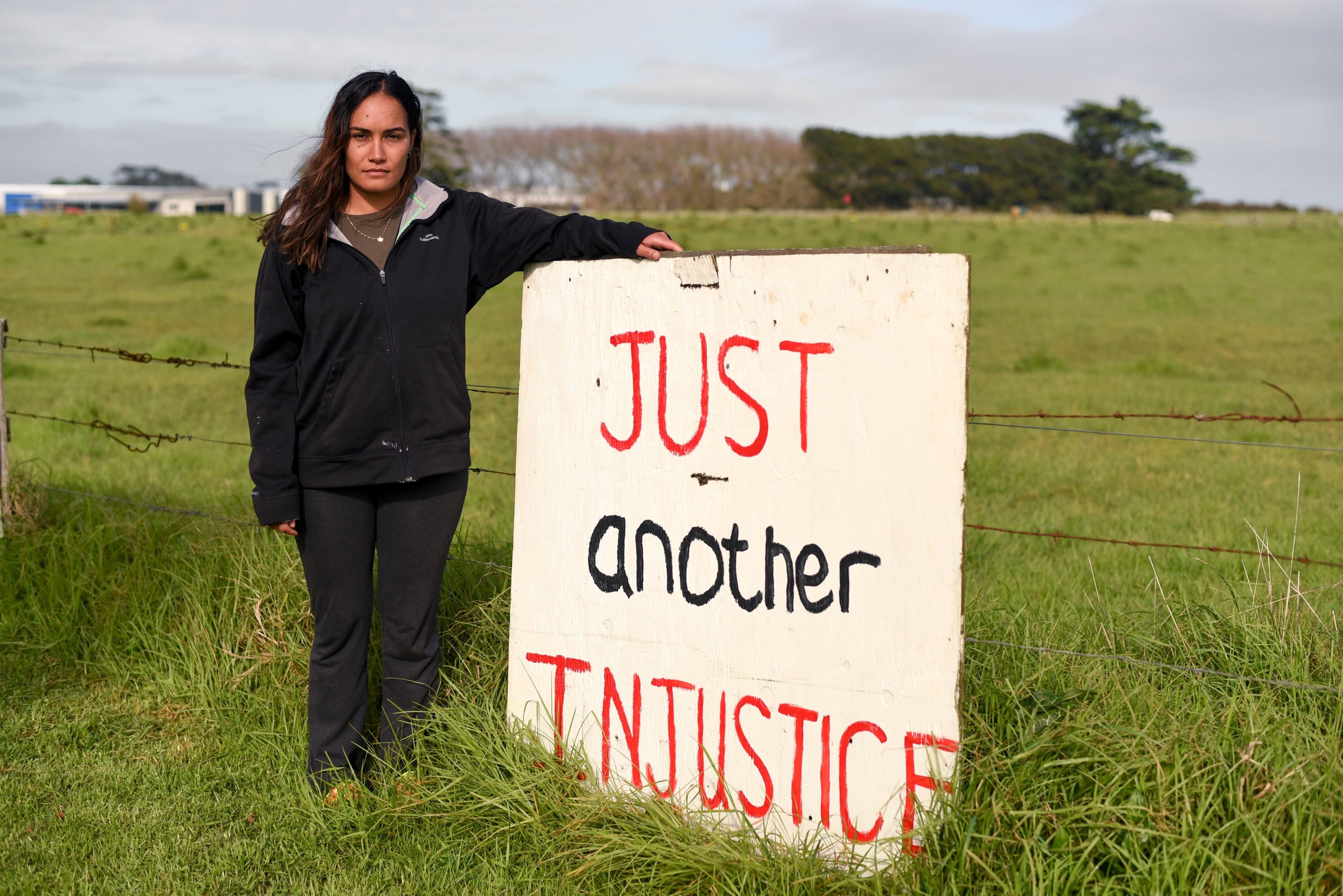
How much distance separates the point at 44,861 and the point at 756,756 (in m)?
1.94

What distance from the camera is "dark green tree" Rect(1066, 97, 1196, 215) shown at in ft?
252

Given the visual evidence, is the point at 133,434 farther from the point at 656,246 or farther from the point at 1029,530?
the point at 1029,530

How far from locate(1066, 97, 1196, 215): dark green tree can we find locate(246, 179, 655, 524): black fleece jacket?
8159 cm

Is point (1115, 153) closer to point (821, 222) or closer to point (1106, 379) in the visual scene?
point (821, 222)

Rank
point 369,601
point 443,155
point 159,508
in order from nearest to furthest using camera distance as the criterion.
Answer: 1. point 369,601
2. point 159,508
3. point 443,155

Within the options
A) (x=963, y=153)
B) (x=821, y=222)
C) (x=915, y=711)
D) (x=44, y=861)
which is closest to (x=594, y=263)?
(x=915, y=711)

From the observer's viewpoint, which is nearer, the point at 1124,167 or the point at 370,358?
the point at 370,358

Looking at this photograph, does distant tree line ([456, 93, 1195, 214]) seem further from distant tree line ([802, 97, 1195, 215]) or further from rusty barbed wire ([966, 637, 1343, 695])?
rusty barbed wire ([966, 637, 1343, 695])

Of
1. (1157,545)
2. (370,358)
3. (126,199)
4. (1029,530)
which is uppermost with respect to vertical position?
(126,199)

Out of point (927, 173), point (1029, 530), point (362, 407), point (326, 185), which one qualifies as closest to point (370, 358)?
point (362, 407)

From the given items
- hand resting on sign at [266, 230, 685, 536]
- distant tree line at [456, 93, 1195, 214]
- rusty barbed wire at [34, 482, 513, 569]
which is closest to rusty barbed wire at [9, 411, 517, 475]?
rusty barbed wire at [34, 482, 513, 569]

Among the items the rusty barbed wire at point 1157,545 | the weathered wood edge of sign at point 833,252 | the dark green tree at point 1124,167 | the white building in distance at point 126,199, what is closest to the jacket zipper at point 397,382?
the weathered wood edge of sign at point 833,252

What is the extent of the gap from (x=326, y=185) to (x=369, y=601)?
119 centimetres

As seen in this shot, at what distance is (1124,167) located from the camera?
260 feet
